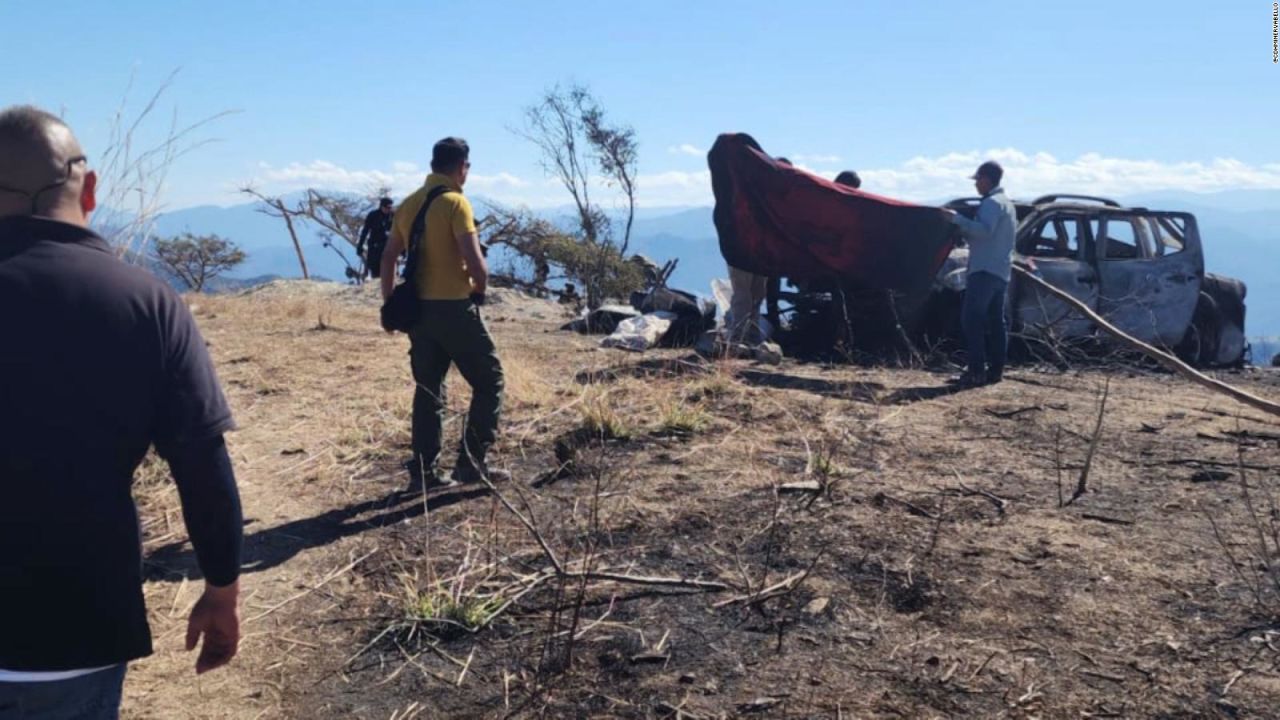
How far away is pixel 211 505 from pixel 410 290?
3245 millimetres

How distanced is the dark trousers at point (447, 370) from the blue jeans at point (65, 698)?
325 centimetres

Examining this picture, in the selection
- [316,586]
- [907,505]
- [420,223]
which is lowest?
[316,586]

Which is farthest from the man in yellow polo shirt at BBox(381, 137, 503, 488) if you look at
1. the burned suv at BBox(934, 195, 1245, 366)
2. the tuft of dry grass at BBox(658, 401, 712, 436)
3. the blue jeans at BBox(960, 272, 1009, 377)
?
the burned suv at BBox(934, 195, 1245, 366)

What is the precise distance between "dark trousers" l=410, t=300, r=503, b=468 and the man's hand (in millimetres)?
3095

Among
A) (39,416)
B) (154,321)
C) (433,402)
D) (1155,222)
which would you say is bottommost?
(433,402)

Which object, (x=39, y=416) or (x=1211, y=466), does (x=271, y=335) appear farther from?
(x=39, y=416)

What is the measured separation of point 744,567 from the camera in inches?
163

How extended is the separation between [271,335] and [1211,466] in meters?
9.78

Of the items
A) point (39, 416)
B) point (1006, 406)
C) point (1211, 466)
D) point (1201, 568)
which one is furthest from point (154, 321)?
point (1006, 406)

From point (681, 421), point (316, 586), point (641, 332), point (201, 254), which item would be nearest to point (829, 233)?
point (641, 332)

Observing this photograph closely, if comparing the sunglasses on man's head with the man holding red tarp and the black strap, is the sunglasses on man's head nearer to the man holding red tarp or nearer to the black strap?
the black strap

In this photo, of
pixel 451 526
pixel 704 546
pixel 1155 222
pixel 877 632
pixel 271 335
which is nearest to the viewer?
pixel 877 632

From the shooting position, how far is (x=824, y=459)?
17.6ft

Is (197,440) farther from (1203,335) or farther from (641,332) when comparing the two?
(1203,335)
